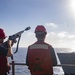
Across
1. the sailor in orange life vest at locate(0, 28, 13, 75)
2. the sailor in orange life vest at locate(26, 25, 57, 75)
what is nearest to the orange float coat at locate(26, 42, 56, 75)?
the sailor in orange life vest at locate(26, 25, 57, 75)

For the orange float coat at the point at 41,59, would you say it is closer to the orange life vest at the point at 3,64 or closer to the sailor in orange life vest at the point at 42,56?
the sailor in orange life vest at the point at 42,56

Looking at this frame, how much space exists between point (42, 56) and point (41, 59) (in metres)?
0.08

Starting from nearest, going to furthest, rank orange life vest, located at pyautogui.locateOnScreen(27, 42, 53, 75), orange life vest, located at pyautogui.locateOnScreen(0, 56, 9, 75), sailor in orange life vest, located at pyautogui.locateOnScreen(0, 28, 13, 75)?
1. orange life vest, located at pyautogui.locateOnScreen(27, 42, 53, 75)
2. sailor in orange life vest, located at pyautogui.locateOnScreen(0, 28, 13, 75)
3. orange life vest, located at pyautogui.locateOnScreen(0, 56, 9, 75)

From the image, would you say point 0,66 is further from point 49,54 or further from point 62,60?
point 62,60

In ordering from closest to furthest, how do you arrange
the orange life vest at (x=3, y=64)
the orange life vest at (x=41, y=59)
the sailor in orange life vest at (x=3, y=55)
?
the orange life vest at (x=41, y=59), the sailor in orange life vest at (x=3, y=55), the orange life vest at (x=3, y=64)

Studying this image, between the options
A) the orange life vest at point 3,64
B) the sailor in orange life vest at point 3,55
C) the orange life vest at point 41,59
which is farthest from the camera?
the orange life vest at point 3,64

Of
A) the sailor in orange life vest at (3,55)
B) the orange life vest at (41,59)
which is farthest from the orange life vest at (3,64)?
the orange life vest at (41,59)

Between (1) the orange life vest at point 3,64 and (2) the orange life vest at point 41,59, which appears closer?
(2) the orange life vest at point 41,59

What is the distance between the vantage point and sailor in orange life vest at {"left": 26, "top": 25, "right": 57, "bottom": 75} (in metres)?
6.12

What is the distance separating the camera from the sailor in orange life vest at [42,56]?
6.12 meters

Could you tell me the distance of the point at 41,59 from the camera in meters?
6.14

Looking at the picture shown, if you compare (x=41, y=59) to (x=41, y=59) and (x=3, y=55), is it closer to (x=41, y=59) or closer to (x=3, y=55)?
(x=41, y=59)

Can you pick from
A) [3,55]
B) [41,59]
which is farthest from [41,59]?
[3,55]

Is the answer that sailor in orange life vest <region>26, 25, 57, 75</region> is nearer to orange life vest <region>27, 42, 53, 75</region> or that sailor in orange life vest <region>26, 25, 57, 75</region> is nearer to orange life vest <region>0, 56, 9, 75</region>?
orange life vest <region>27, 42, 53, 75</region>
